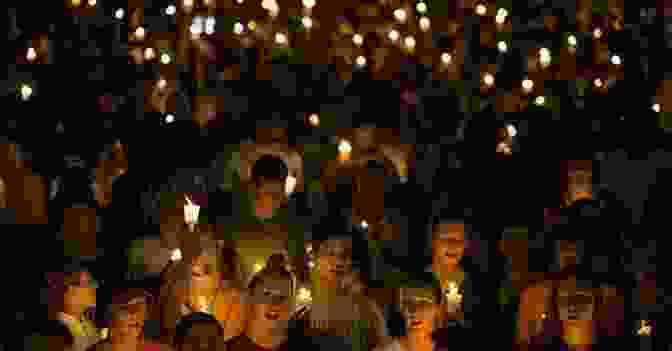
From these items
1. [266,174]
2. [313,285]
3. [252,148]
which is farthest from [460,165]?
[313,285]

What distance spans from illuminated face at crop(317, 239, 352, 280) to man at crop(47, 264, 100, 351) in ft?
3.68

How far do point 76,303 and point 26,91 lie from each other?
13.2ft

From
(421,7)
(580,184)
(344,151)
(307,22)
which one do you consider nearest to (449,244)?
(580,184)

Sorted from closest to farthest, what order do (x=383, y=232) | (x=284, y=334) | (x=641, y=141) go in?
(x=284, y=334) → (x=383, y=232) → (x=641, y=141)

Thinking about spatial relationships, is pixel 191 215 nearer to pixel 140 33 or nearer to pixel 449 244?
pixel 449 244

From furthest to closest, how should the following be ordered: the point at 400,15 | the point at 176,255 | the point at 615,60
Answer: the point at 400,15
the point at 615,60
the point at 176,255

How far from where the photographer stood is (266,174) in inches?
→ 375

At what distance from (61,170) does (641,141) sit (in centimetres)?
438

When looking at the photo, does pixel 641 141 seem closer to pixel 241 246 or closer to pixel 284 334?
pixel 241 246

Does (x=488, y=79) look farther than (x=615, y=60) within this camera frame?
No

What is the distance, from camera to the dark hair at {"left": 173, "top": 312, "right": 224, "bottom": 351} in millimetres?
7344

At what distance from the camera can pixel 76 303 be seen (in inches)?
320

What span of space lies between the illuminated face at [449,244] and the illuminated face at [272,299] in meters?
1.26

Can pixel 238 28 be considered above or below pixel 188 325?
above
